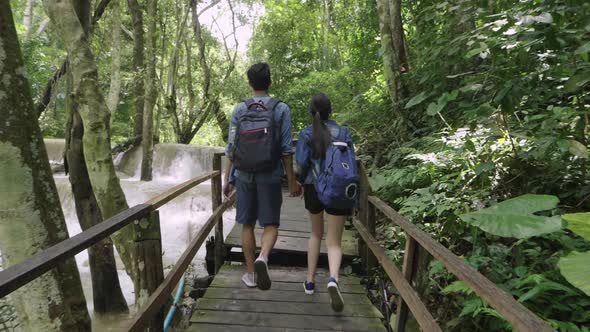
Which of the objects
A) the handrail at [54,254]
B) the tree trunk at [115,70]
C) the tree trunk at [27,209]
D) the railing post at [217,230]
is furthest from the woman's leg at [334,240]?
the tree trunk at [115,70]

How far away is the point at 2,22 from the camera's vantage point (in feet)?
A: 9.11

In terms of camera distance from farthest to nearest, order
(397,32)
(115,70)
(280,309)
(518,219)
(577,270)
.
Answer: (115,70)
(397,32)
(280,309)
(518,219)
(577,270)

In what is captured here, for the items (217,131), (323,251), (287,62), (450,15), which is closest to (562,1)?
(450,15)

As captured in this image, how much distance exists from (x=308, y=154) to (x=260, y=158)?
1.35 ft

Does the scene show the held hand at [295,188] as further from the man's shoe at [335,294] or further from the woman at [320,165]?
the man's shoe at [335,294]

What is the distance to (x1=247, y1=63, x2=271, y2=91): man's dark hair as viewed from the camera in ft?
9.76

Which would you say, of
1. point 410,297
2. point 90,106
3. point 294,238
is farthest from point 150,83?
point 410,297

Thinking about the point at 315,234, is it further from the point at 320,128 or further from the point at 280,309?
the point at 320,128

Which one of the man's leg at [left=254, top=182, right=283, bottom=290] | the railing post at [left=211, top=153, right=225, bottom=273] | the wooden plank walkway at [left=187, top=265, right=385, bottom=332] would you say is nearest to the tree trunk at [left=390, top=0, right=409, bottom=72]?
the railing post at [left=211, top=153, right=225, bottom=273]

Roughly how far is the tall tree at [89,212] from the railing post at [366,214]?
3466 mm

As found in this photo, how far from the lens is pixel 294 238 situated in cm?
509

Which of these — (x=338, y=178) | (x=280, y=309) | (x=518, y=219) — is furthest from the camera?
(x=280, y=309)

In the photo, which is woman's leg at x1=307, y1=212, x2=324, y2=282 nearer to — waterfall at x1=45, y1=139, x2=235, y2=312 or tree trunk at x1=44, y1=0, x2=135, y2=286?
tree trunk at x1=44, y1=0, x2=135, y2=286

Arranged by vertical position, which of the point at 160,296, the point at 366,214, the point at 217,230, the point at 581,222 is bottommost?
the point at 217,230
